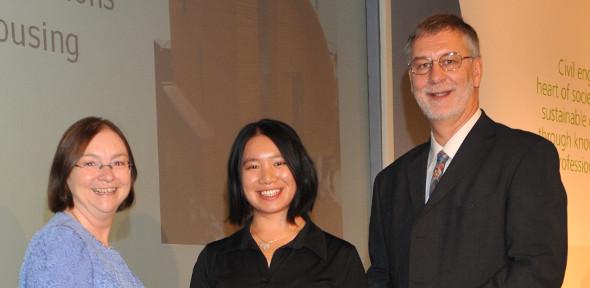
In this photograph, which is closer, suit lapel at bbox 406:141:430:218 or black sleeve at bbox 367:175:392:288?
suit lapel at bbox 406:141:430:218

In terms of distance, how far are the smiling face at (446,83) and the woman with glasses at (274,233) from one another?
491 millimetres

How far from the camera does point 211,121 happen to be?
→ 4.89 m

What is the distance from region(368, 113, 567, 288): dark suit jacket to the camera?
2955 millimetres

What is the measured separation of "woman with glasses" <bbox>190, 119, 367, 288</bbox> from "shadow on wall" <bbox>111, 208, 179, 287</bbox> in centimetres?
94

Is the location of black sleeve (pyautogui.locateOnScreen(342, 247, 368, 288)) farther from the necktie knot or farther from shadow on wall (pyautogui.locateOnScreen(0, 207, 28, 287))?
shadow on wall (pyautogui.locateOnScreen(0, 207, 28, 287))

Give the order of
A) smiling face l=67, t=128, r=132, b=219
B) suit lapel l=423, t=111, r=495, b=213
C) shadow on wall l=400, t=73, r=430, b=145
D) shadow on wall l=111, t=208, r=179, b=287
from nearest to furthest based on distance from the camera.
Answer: smiling face l=67, t=128, r=132, b=219
suit lapel l=423, t=111, r=495, b=213
shadow on wall l=111, t=208, r=179, b=287
shadow on wall l=400, t=73, r=430, b=145

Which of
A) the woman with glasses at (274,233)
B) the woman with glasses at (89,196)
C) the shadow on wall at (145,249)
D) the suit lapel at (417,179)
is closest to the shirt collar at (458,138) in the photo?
the suit lapel at (417,179)

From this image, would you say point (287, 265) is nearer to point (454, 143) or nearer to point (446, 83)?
point (454, 143)

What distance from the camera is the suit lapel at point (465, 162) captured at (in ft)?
10.4

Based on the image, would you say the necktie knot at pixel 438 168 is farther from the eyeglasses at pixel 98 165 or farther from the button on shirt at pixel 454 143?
the eyeglasses at pixel 98 165

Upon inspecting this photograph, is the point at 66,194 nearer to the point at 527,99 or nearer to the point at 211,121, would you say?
the point at 211,121

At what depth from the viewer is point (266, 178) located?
3.36 m

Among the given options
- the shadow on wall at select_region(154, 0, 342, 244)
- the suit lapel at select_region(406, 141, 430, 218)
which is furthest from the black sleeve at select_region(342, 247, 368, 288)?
the shadow on wall at select_region(154, 0, 342, 244)

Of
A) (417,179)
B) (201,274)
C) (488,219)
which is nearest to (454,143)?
(417,179)
